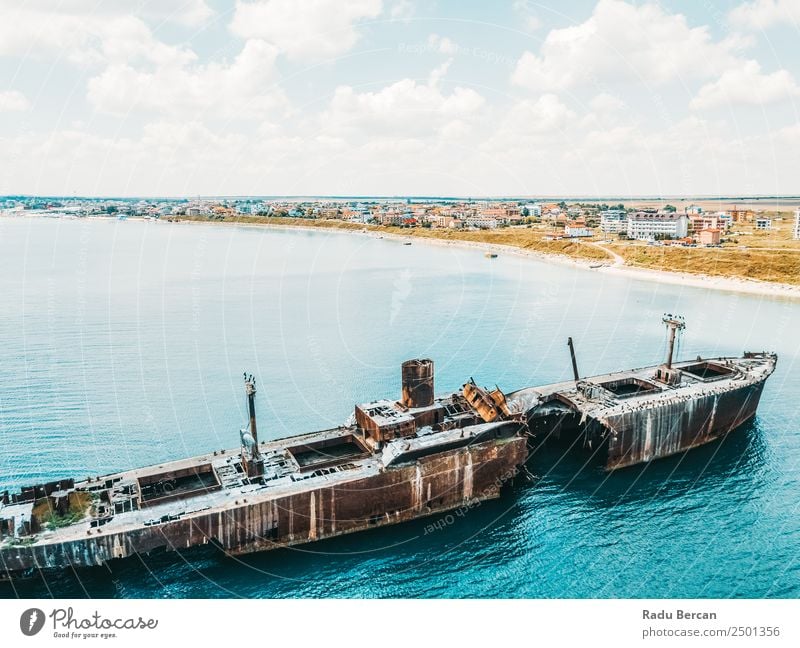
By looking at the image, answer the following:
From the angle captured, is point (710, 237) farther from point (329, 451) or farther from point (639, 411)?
point (329, 451)

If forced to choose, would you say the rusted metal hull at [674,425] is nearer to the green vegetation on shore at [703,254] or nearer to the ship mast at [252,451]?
the ship mast at [252,451]

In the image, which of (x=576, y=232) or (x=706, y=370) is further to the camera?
(x=576, y=232)

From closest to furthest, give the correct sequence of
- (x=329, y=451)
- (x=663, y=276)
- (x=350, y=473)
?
(x=350, y=473)
(x=329, y=451)
(x=663, y=276)

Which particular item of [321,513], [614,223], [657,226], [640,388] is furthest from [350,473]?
[614,223]

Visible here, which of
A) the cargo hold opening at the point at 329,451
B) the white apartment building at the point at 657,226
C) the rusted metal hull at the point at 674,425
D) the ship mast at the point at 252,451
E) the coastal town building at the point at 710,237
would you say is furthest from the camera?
the white apartment building at the point at 657,226

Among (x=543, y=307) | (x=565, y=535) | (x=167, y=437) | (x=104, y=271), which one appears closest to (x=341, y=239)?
(x=104, y=271)

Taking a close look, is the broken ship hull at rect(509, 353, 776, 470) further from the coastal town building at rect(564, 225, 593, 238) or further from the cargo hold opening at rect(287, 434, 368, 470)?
the coastal town building at rect(564, 225, 593, 238)

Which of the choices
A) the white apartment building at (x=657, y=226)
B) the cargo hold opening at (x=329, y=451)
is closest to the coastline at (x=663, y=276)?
the white apartment building at (x=657, y=226)
